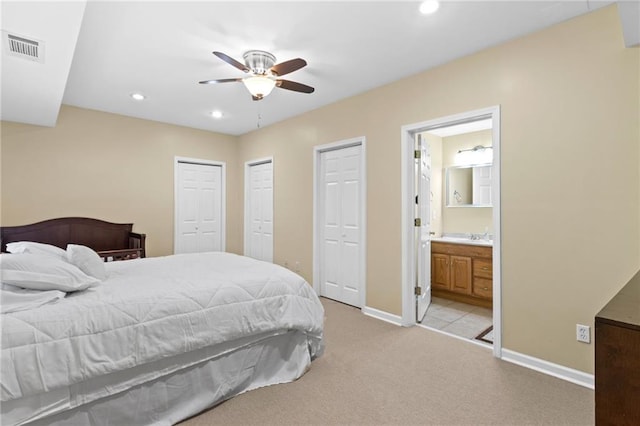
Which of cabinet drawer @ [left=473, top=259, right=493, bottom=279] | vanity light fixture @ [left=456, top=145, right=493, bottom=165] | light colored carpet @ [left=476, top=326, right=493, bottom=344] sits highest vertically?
vanity light fixture @ [left=456, top=145, right=493, bottom=165]

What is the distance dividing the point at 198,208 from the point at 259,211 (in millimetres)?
1077

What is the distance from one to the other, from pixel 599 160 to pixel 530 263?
869 millimetres

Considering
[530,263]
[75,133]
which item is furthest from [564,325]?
[75,133]

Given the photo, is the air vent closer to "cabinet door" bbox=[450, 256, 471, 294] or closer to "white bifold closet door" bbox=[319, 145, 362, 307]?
"white bifold closet door" bbox=[319, 145, 362, 307]

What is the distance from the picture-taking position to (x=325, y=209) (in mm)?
4426

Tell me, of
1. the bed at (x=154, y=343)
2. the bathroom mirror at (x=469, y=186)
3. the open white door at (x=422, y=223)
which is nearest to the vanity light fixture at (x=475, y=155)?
the bathroom mirror at (x=469, y=186)

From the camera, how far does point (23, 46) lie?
84.5 inches

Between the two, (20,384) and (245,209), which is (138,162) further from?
(20,384)

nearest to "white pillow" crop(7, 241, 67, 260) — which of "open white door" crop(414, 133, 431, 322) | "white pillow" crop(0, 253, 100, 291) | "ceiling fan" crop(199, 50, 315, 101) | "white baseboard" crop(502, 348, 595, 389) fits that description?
"white pillow" crop(0, 253, 100, 291)

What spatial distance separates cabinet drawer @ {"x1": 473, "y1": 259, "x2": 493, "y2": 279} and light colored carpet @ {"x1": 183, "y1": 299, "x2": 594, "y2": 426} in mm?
1389

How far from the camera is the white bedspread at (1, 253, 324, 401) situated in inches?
55.0

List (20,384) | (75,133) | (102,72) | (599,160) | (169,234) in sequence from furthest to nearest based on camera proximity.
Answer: (169,234), (75,133), (102,72), (599,160), (20,384)

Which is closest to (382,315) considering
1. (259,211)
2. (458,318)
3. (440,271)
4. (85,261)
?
(458,318)

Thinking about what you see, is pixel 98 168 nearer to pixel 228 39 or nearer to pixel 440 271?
pixel 228 39
